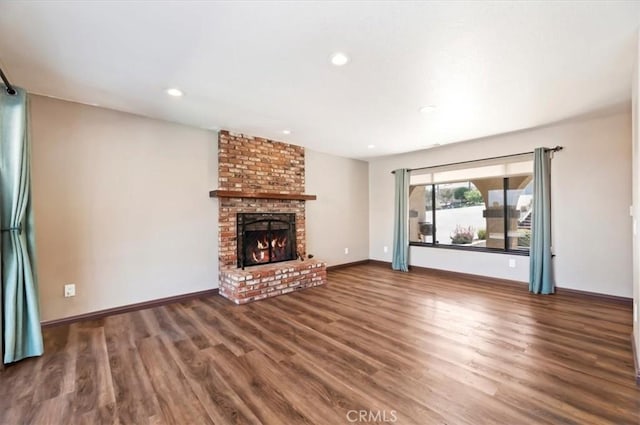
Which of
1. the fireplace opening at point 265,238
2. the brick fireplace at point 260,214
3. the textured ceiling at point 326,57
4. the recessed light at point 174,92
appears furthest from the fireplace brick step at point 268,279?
the recessed light at point 174,92

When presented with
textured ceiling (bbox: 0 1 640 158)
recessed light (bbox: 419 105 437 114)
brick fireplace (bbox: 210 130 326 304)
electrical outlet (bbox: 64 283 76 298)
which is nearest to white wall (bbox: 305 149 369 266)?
brick fireplace (bbox: 210 130 326 304)

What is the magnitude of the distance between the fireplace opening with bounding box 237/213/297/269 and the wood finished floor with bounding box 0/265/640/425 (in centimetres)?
106

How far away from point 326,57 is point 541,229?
13.2 feet

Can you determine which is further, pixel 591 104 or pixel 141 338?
pixel 591 104

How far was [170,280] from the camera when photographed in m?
3.81

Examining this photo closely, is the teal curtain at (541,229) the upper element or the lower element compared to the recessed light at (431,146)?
lower

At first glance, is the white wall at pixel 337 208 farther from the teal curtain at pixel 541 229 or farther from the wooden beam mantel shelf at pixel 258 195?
the teal curtain at pixel 541 229

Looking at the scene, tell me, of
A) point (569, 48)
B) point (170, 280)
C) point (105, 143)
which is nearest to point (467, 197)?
point (569, 48)

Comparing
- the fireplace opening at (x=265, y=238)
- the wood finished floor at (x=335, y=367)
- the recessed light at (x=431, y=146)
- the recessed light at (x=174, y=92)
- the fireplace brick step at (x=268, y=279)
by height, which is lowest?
the wood finished floor at (x=335, y=367)

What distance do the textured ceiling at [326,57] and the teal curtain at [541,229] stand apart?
0.85 m

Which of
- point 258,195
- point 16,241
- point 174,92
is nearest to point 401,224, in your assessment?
point 258,195

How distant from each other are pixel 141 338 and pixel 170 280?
115cm

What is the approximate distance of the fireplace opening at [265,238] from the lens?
4438mm

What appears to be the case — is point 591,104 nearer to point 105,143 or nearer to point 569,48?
point 569,48
